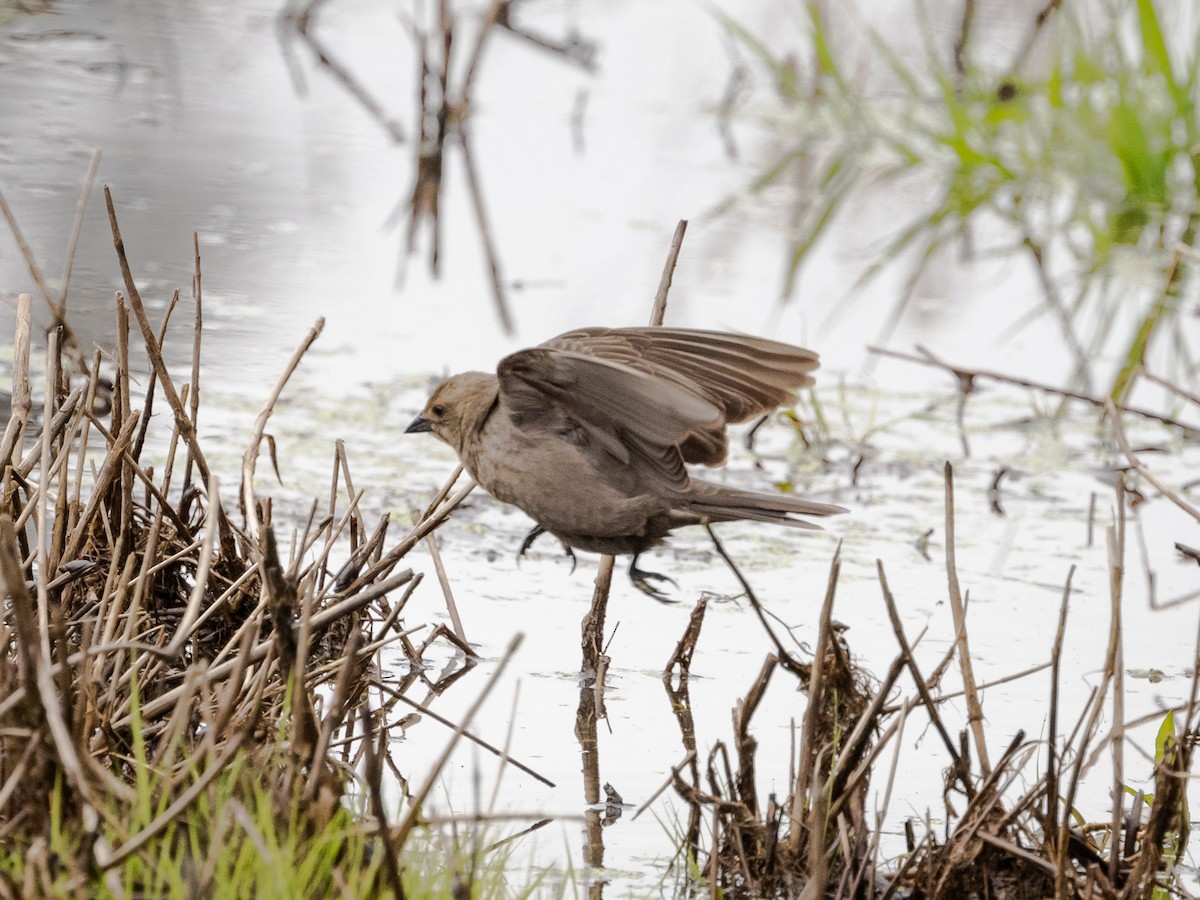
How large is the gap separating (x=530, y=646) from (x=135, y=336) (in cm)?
255

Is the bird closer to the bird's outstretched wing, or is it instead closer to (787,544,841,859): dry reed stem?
the bird's outstretched wing

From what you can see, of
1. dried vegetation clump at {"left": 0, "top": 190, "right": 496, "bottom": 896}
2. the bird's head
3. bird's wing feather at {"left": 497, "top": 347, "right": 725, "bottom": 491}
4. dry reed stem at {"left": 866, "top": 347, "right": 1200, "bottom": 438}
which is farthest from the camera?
dry reed stem at {"left": 866, "top": 347, "right": 1200, "bottom": 438}

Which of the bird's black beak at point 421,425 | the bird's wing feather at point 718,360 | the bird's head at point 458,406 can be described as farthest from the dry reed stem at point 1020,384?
the bird's black beak at point 421,425

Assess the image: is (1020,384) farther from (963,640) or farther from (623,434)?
(963,640)

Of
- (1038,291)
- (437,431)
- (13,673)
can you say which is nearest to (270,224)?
(1038,291)

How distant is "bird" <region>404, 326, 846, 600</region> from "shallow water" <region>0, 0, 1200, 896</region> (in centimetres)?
41

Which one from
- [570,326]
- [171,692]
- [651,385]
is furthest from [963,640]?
[570,326]

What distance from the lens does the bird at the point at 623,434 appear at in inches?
139

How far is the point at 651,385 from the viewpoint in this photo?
3.31 metres

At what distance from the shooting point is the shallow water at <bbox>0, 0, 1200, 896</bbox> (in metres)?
3.98

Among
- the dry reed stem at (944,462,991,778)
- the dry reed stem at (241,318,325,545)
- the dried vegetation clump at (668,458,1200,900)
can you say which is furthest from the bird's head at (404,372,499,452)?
the dry reed stem at (944,462,991,778)

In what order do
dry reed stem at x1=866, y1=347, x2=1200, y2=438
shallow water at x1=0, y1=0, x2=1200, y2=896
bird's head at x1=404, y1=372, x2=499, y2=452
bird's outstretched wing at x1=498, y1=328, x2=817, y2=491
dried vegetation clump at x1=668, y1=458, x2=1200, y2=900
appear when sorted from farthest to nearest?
dry reed stem at x1=866, y1=347, x2=1200, y2=438, shallow water at x1=0, y1=0, x2=1200, y2=896, bird's head at x1=404, y1=372, x2=499, y2=452, bird's outstretched wing at x1=498, y1=328, x2=817, y2=491, dried vegetation clump at x1=668, y1=458, x2=1200, y2=900

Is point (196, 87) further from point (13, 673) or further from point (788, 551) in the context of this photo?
point (13, 673)

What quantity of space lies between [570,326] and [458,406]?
2761 mm
